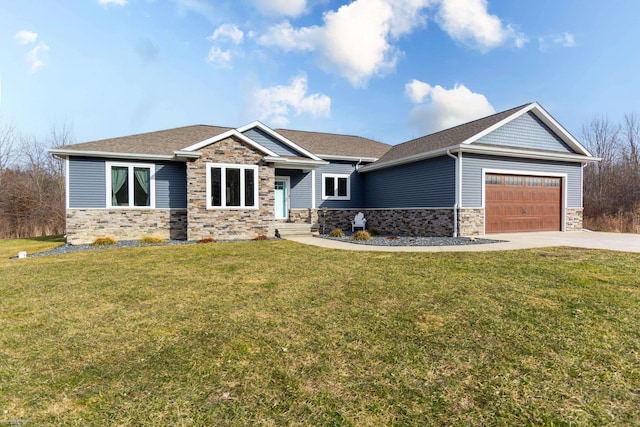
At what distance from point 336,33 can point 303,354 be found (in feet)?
49.1

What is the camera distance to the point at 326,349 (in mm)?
3172

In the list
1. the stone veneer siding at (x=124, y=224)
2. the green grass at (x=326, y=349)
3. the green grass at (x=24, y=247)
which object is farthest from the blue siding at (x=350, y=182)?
the green grass at (x=24, y=247)

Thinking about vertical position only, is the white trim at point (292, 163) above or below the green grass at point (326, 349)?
above

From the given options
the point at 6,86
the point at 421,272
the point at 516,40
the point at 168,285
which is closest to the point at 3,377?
the point at 168,285

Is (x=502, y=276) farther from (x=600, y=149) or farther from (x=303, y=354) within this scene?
(x=600, y=149)

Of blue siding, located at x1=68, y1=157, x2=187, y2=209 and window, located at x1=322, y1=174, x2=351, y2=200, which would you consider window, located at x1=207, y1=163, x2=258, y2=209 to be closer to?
blue siding, located at x1=68, y1=157, x2=187, y2=209

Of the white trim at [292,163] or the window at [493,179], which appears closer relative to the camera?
the window at [493,179]

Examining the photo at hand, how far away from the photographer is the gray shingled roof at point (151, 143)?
12.6 metres

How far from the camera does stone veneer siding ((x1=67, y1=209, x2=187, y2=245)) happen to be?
12.3 m

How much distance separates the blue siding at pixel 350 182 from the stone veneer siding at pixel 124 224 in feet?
22.0

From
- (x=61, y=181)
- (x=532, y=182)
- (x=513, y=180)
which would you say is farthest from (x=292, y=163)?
(x=61, y=181)

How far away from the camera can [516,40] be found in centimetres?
1443

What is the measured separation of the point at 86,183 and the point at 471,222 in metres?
15.2

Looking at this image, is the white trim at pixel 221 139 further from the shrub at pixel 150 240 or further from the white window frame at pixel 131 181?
the shrub at pixel 150 240
